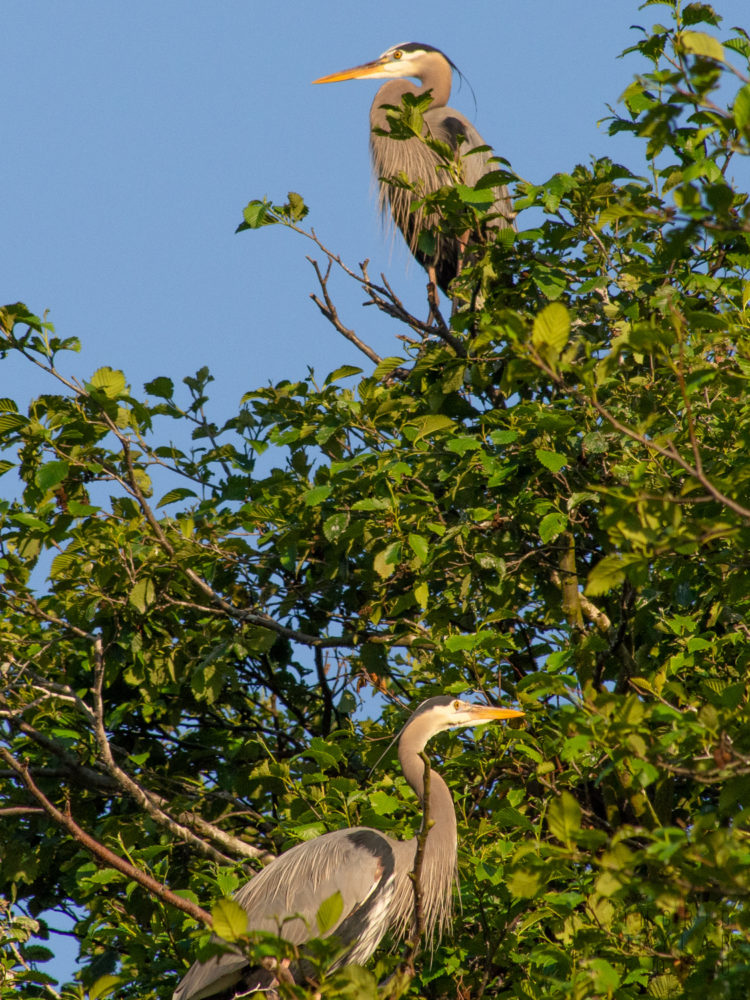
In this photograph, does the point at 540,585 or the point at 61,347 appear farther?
the point at 540,585

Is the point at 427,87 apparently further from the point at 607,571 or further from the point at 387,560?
the point at 607,571

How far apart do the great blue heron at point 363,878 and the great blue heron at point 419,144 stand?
3.97m

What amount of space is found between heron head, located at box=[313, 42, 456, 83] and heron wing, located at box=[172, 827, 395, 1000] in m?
6.85

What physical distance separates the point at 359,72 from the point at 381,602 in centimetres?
620

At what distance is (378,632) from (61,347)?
159cm

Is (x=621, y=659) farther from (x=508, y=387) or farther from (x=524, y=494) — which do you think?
(x=508, y=387)

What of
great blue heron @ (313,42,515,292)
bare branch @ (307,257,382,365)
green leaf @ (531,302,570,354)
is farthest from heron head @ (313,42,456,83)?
green leaf @ (531,302,570,354)

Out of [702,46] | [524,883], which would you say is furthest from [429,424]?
[702,46]

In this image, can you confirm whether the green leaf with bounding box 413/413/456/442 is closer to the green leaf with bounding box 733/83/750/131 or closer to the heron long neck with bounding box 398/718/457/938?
the heron long neck with bounding box 398/718/457/938

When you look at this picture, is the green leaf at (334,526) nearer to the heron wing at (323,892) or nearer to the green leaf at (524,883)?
the heron wing at (323,892)

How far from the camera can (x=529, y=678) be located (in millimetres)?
3562

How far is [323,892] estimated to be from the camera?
391cm

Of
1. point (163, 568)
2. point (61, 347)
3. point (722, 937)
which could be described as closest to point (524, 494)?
point (163, 568)

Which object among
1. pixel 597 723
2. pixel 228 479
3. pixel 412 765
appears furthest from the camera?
pixel 228 479
